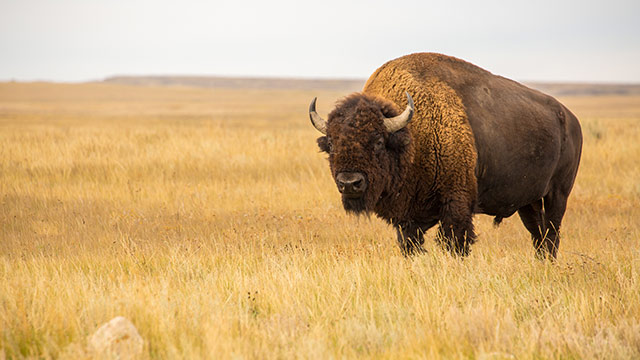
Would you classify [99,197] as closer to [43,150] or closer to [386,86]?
[43,150]

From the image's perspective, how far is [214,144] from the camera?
1420 centimetres

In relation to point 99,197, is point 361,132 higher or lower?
higher

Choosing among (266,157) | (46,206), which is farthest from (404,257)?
(266,157)

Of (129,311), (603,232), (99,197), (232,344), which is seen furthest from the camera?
(99,197)

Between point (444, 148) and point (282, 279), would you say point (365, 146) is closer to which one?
point (444, 148)

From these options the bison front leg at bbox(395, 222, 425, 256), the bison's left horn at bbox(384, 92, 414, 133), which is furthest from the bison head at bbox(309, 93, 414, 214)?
the bison front leg at bbox(395, 222, 425, 256)

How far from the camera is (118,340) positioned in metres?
3.71

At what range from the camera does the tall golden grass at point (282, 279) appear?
3.93 m

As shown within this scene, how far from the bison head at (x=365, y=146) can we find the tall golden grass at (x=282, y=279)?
0.70 m

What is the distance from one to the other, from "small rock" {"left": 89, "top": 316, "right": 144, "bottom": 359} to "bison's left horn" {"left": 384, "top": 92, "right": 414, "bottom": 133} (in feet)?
10.3

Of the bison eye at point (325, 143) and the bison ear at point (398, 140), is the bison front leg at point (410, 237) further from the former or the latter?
the bison eye at point (325, 143)

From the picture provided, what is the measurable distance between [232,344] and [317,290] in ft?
4.00

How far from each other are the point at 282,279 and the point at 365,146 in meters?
1.53

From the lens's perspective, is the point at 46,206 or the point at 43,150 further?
the point at 43,150
